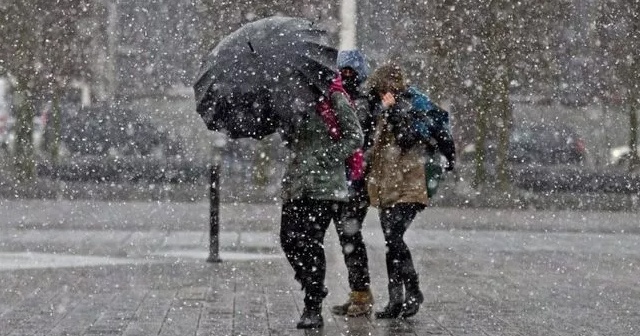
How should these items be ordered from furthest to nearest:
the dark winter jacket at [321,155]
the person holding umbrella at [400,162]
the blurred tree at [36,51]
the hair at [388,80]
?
the blurred tree at [36,51] < the hair at [388,80] < the person holding umbrella at [400,162] < the dark winter jacket at [321,155]

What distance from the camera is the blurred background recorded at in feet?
88.6

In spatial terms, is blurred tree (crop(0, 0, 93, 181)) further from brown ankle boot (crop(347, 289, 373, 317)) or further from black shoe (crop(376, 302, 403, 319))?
black shoe (crop(376, 302, 403, 319))

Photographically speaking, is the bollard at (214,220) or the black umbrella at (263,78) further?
the bollard at (214,220)

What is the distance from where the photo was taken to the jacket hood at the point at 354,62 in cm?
867

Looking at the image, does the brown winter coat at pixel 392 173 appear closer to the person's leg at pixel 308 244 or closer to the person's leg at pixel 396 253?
the person's leg at pixel 396 253

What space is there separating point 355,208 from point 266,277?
8.56ft

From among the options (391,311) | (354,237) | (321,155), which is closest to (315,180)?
(321,155)

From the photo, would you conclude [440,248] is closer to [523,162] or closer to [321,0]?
[321,0]

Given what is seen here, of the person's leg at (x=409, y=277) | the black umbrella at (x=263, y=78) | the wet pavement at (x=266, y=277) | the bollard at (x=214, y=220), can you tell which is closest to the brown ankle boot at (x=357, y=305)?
the wet pavement at (x=266, y=277)

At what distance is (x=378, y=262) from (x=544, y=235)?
16.4 ft

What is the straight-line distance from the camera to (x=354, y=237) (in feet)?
28.9

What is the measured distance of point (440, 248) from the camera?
14.8 metres

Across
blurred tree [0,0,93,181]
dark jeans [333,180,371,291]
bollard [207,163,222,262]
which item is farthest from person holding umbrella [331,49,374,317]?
blurred tree [0,0,93,181]

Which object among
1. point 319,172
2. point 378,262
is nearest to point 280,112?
point 319,172
